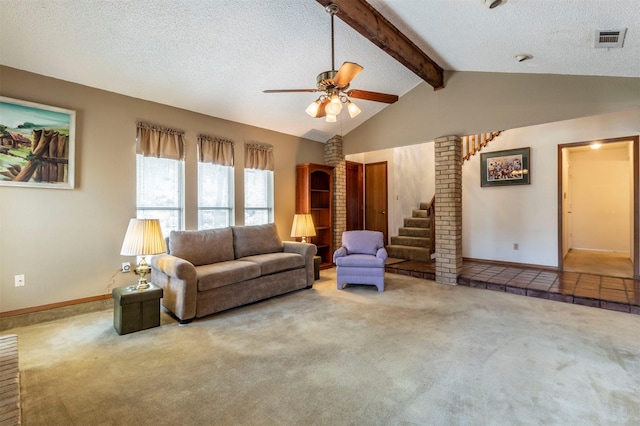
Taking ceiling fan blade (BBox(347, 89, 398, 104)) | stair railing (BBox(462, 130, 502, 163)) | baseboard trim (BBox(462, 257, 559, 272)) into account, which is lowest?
baseboard trim (BBox(462, 257, 559, 272))

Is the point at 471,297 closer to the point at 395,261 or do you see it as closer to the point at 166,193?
the point at 395,261

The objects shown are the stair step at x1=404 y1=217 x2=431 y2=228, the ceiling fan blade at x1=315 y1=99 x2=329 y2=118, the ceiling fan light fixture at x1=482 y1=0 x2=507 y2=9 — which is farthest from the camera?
the stair step at x1=404 y1=217 x2=431 y2=228

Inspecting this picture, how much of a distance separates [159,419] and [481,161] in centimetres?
639

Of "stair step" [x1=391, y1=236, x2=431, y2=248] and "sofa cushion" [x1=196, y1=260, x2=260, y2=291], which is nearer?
"sofa cushion" [x1=196, y1=260, x2=260, y2=291]

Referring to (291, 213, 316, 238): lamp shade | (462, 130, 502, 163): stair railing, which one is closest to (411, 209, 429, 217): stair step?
(462, 130, 502, 163): stair railing

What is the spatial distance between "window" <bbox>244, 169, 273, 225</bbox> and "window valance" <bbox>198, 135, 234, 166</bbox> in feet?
1.41

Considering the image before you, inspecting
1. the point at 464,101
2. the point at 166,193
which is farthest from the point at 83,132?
the point at 464,101

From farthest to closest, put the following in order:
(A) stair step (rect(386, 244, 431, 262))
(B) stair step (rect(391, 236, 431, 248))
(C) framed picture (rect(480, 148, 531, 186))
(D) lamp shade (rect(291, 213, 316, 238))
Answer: (B) stair step (rect(391, 236, 431, 248))
(A) stair step (rect(386, 244, 431, 262))
(C) framed picture (rect(480, 148, 531, 186))
(D) lamp shade (rect(291, 213, 316, 238))

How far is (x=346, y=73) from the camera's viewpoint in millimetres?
2424

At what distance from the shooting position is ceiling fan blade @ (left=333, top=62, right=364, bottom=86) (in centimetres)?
234

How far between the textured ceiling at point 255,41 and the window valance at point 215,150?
1.47 ft

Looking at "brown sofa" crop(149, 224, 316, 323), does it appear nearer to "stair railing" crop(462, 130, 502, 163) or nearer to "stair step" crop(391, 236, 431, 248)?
"stair step" crop(391, 236, 431, 248)

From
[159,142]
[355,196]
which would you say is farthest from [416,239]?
[159,142]

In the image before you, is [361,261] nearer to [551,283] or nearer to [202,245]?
[202,245]
